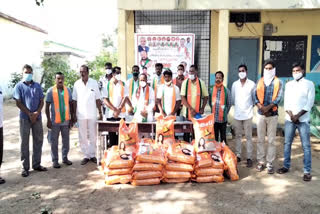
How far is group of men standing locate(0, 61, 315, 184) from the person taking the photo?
17.0 feet

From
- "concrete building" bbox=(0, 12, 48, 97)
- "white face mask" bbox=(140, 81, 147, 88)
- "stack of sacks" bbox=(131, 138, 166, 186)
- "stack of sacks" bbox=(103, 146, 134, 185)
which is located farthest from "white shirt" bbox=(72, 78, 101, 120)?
"concrete building" bbox=(0, 12, 48, 97)

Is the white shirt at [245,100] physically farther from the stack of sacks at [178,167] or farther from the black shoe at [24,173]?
the black shoe at [24,173]

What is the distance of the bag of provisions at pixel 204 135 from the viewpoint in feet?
16.8

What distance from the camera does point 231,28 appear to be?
880 centimetres

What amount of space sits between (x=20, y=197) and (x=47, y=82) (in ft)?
44.5

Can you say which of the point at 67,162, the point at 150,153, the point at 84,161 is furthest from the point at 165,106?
the point at 67,162

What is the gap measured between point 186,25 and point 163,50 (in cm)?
129

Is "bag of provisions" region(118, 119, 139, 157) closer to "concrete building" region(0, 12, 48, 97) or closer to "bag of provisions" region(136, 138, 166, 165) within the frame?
"bag of provisions" region(136, 138, 166, 165)

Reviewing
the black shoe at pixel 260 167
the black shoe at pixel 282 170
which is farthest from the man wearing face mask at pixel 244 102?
the black shoe at pixel 282 170

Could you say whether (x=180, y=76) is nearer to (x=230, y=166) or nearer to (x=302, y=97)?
(x=230, y=166)

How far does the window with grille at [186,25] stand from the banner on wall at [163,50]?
28.9 inches

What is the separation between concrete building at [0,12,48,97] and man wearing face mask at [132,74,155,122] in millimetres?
12780

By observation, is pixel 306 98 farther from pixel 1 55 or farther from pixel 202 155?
A: pixel 1 55

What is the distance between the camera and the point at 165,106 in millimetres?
6062
